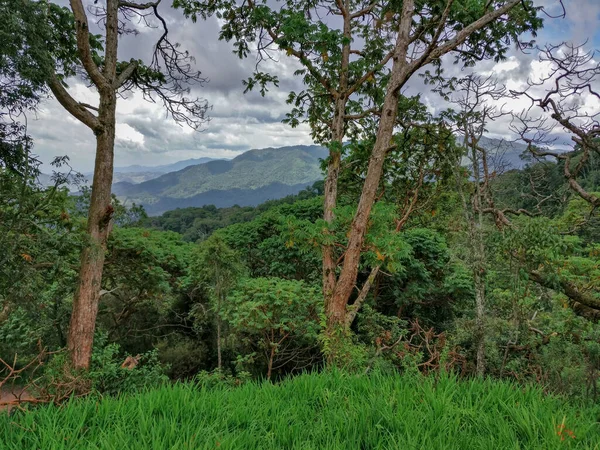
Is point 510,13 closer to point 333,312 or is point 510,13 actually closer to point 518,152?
point 518,152

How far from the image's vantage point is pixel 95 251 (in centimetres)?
564

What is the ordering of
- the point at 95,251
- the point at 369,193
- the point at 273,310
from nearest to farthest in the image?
the point at 95,251, the point at 369,193, the point at 273,310

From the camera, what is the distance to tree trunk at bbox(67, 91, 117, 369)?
5.84 meters

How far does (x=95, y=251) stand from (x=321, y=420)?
485 cm

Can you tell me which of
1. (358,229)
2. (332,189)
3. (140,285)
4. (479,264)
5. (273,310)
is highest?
(332,189)

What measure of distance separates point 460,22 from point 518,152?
115 inches

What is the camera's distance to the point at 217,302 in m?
7.85

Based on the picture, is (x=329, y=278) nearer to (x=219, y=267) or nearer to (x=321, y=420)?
(x=219, y=267)

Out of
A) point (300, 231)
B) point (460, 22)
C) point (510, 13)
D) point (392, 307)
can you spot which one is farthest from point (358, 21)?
point (392, 307)

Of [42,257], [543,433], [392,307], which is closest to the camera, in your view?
[543,433]

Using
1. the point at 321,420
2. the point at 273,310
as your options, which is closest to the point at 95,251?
the point at 273,310

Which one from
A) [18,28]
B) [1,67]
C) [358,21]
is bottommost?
[1,67]

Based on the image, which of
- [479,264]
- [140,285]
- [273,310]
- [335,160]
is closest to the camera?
[479,264]

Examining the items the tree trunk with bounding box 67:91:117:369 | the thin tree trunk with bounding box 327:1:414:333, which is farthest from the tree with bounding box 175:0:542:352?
the tree trunk with bounding box 67:91:117:369
